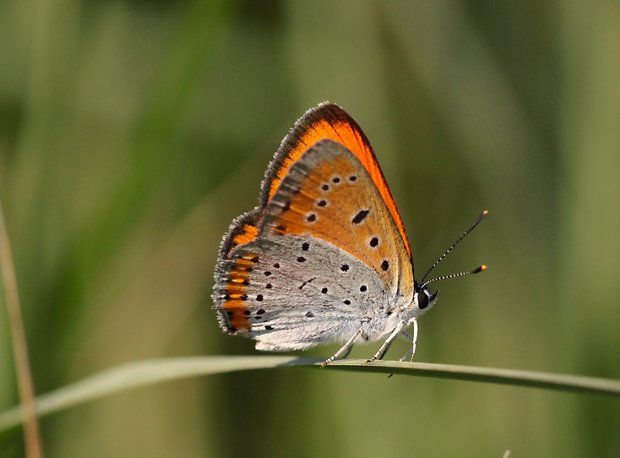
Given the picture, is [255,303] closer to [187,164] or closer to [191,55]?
Result: [191,55]

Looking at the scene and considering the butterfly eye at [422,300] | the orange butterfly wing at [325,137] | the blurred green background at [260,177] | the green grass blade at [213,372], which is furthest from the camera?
the blurred green background at [260,177]

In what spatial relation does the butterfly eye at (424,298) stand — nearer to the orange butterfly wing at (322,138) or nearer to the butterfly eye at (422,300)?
the butterfly eye at (422,300)

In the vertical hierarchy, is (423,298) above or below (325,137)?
below

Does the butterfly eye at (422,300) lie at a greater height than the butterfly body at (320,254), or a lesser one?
lesser

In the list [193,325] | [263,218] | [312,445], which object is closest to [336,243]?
[263,218]

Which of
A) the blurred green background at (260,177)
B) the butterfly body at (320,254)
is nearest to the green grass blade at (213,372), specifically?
the blurred green background at (260,177)

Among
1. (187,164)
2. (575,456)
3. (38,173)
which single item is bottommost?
(575,456)

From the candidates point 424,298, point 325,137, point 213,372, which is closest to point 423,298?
point 424,298

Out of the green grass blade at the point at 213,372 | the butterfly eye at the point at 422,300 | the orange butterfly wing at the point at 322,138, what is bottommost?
the green grass blade at the point at 213,372

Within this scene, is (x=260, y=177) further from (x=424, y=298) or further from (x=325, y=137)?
(x=325, y=137)
